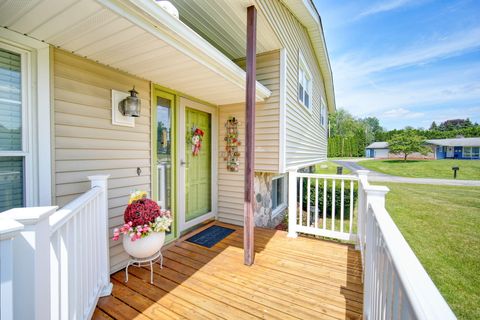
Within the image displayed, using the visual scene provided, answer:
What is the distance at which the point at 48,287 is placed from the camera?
38.3 inches

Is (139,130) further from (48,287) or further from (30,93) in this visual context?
(48,287)

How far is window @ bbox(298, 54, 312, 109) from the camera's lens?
16.8 feet

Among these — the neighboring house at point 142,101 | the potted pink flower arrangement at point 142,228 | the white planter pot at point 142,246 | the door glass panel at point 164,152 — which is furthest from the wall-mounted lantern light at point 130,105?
the white planter pot at point 142,246

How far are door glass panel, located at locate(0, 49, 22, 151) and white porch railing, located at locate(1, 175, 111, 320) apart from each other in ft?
2.14

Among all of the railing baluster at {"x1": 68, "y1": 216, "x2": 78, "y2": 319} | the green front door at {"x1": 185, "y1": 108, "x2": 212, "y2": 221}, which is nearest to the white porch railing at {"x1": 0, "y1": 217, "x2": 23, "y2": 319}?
the railing baluster at {"x1": 68, "y1": 216, "x2": 78, "y2": 319}

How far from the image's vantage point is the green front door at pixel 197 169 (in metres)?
3.70

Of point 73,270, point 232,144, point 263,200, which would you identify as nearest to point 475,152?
point 263,200

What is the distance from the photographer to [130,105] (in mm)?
2475

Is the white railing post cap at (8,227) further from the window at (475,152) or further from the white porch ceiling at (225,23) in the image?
the window at (475,152)

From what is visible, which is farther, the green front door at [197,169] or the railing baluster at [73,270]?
the green front door at [197,169]

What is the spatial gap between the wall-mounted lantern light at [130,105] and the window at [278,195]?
12.5ft

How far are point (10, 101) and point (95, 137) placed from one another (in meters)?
0.69

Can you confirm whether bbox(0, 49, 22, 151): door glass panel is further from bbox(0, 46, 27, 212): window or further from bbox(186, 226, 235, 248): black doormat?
bbox(186, 226, 235, 248): black doormat

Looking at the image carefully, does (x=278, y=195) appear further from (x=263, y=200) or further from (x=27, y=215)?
(x=27, y=215)
